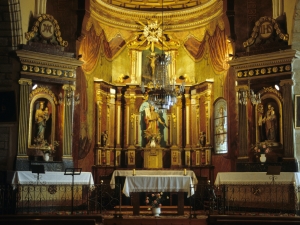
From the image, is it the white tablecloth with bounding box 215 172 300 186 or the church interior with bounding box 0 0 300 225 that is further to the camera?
the church interior with bounding box 0 0 300 225

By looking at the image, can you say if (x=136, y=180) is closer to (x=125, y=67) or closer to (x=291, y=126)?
(x=291, y=126)

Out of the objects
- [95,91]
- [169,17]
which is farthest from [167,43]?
[95,91]

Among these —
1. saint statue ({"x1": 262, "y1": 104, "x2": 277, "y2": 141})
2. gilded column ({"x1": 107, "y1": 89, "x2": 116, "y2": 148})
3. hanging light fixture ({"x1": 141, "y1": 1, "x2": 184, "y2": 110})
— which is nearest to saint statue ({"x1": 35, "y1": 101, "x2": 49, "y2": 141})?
hanging light fixture ({"x1": 141, "y1": 1, "x2": 184, "y2": 110})

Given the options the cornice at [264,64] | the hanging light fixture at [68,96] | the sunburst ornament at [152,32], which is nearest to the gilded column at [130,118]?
the sunburst ornament at [152,32]

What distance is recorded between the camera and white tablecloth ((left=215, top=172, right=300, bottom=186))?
1414 cm

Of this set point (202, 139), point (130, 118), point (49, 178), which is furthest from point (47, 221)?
point (130, 118)

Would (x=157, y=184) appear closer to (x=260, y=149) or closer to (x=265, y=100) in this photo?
(x=260, y=149)

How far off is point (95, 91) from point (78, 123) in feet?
5.78

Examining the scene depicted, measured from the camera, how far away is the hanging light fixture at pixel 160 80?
14.6m

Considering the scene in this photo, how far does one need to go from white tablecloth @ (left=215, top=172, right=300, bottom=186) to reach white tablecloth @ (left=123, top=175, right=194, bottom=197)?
1865mm

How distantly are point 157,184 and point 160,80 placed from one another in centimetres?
415

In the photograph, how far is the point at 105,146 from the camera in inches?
736

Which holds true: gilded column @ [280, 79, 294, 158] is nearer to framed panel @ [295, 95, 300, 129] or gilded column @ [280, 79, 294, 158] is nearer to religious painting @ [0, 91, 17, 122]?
framed panel @ [295, 95, 300, 129]

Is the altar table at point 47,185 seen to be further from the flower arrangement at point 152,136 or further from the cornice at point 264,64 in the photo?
the cornice at point 264,64
